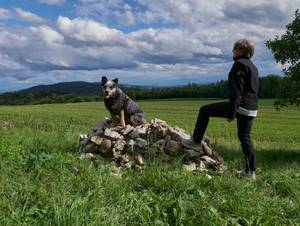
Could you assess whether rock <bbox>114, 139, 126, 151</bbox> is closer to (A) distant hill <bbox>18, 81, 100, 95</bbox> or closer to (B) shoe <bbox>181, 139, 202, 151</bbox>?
(B) shoe <bbox>181, 139, 202, 151</bbox>

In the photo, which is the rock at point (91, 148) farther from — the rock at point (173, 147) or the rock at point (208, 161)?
the rock at point (208, 161)

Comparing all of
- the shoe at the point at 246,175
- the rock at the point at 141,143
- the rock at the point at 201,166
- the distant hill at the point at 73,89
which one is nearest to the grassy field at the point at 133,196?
the shoe at the point at 246,175

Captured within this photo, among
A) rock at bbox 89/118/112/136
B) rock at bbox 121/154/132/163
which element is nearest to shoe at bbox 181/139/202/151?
rock at bbox 121/154/132/163

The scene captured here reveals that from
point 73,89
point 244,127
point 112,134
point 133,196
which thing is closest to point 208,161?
point 244,127

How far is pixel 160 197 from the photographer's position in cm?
600

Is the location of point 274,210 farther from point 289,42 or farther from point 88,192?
point 289,42

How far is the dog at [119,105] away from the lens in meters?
10.3

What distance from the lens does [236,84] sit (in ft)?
27.3

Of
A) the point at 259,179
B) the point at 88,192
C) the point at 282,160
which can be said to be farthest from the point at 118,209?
the point at 282,160

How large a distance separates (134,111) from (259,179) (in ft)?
12.1

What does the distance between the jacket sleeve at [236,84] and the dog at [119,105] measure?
290 cm

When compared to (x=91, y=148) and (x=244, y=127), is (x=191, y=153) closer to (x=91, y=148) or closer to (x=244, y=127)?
(x=244, y=127)

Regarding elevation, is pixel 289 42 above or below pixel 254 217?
above

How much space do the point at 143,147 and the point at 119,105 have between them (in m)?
1.30
